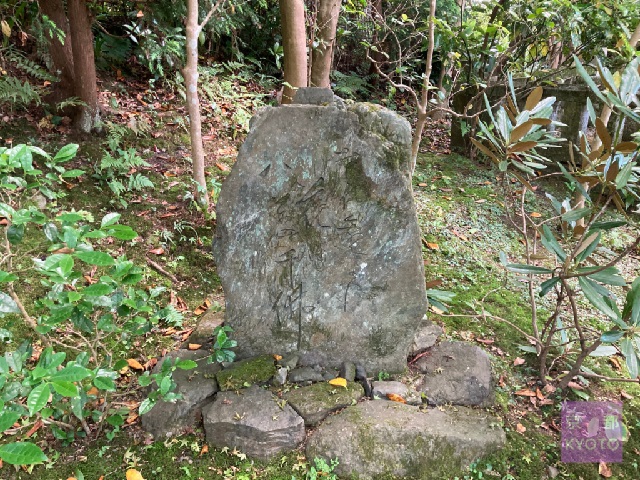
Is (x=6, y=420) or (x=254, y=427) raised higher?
(x=6, y=420)

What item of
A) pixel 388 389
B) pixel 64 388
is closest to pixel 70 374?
pixel 64 388

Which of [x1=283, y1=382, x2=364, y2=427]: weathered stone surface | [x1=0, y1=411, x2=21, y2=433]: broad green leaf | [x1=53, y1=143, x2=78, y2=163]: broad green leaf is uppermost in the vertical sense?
[x1=53, y1=143, x2=78, y2=163]: broad green leaf

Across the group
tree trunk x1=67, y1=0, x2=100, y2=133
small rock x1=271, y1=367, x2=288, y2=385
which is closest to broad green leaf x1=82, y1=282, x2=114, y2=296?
small rock x1=271, y1=367, x2=288, y2=385

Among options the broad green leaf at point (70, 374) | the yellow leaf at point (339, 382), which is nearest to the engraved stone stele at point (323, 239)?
the yellow leaf at point (339, 382)

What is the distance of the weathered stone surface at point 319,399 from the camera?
2697 millimetres

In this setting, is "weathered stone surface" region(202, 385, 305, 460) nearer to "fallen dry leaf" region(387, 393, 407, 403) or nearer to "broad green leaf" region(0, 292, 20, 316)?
"fallen dry leaf" region(387, 393, 407, 403)

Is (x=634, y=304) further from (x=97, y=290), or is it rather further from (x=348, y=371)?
(x=97, y=290)

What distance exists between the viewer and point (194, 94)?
4348 mm

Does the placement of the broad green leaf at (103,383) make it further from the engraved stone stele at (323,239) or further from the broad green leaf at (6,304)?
the engraved stone stele at (323,239)

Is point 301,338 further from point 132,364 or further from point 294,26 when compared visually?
point 294,26

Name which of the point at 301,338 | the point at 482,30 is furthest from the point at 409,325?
the point at 482,30

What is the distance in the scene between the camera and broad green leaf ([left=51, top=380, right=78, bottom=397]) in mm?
1583

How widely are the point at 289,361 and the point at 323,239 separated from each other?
0.82 meters

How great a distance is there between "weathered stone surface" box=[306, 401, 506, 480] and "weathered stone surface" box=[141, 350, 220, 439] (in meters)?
0.69
